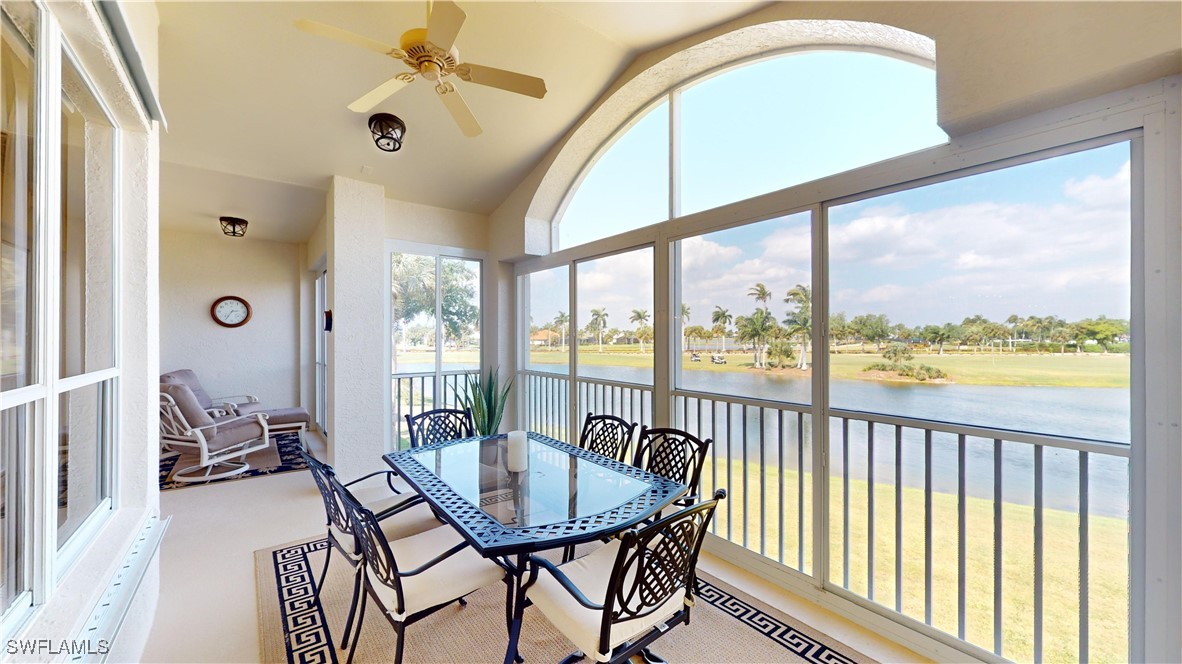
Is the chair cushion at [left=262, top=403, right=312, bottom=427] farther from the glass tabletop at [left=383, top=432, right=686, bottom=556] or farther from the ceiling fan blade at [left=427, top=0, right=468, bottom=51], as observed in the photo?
the ceiling fan blade at [left=427, top=0, right=468, bottom=51]

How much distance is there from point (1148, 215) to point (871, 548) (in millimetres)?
1733

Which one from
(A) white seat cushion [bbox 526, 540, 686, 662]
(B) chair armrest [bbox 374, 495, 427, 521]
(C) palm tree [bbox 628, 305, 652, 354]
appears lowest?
(A) white seat cushion [bbox 526, 540, 686, 662]

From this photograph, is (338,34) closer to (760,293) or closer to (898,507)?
(760,293)

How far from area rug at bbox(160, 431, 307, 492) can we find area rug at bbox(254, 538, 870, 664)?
2.22 m

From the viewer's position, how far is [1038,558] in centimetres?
176

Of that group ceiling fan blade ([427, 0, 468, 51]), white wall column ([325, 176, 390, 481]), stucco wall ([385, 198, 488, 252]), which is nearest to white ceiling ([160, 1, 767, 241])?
stucco wall ([385, 198, 488, 252])

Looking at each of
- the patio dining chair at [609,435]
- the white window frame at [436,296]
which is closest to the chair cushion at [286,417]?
the white window frame at [436,296]

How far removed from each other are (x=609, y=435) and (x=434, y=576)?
1.46m

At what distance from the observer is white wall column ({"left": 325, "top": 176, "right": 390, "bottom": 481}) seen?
3.77m

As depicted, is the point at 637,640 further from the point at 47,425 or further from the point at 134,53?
the point at 134,53

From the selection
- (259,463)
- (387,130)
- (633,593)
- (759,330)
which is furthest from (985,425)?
(259,463)

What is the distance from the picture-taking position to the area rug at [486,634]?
6.19ft

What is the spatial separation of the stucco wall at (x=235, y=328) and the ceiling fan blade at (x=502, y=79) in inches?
227

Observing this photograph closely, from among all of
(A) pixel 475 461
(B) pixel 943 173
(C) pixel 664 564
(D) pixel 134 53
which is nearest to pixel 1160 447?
(B) pixel 943 173
